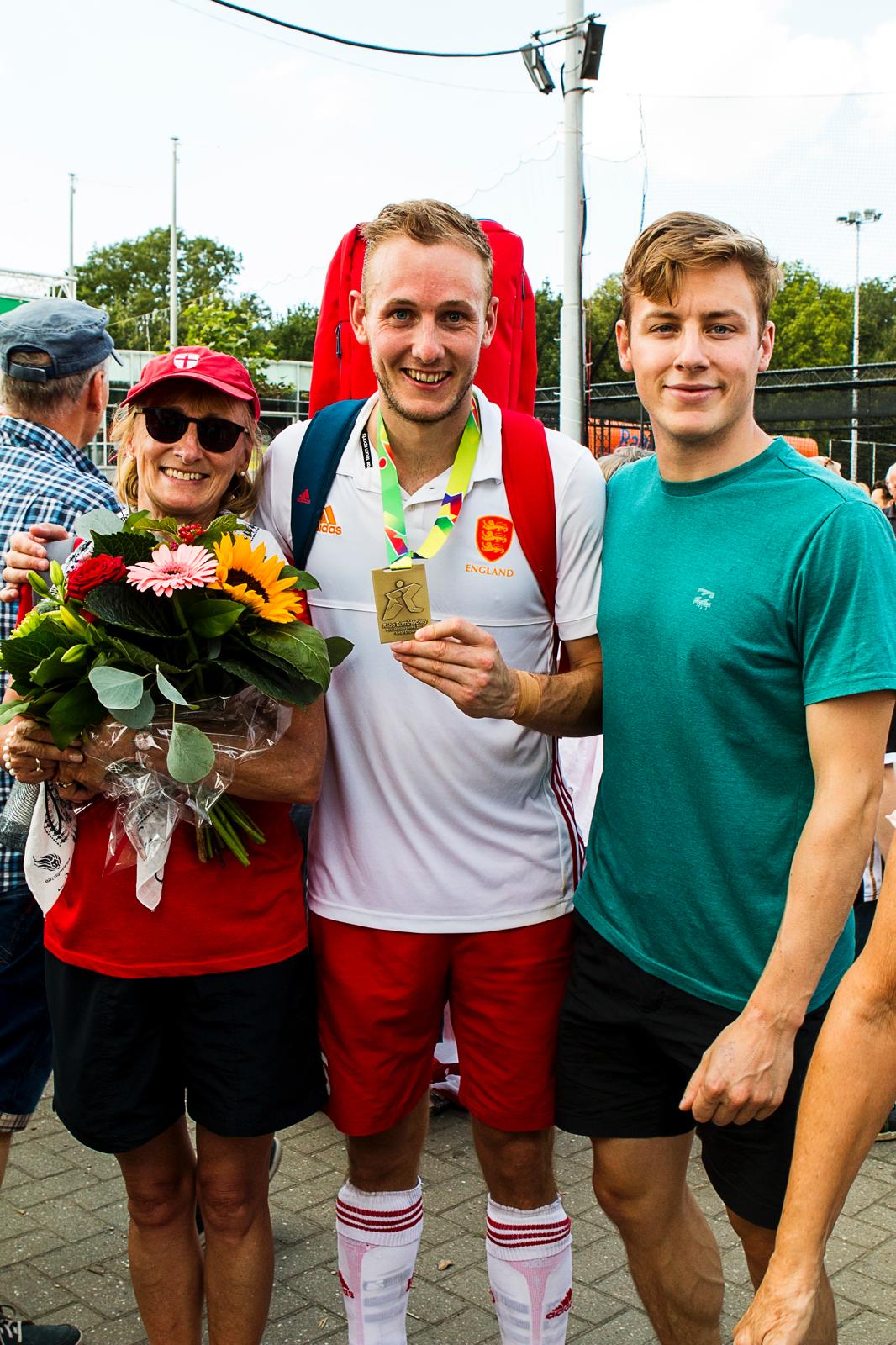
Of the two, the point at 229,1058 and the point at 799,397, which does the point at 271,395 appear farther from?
the point at 229,1058

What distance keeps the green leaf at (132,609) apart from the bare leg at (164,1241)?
44.1 inches

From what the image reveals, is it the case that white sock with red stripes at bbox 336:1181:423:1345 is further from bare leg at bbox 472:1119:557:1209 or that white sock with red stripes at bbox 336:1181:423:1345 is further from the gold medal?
the gold medal

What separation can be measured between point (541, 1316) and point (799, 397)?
1219cm

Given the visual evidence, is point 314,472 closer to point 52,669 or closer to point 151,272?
point 52,669

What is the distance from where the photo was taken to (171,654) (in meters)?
2.38

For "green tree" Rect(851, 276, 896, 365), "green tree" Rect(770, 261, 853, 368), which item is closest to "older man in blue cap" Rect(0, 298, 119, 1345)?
"green tree" Rect(770, 261, 853, 368)

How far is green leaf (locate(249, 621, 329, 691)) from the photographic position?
2.37m

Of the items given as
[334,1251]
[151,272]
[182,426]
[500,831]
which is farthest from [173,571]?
[151,272]

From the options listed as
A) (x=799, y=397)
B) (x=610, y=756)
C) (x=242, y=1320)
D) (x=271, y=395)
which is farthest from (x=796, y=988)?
(x=271, y=395)

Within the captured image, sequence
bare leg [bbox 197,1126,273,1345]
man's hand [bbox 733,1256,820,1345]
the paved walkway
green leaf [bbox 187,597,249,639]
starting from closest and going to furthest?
man's hand [bbox 733,1256,820,1345] → green leaf [bbox 187,597,249,639] → bare leg [bbox 197,1126,273,1345] → the paved walkway

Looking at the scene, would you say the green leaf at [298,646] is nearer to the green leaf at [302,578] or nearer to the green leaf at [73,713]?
the green leaf at [302,578]

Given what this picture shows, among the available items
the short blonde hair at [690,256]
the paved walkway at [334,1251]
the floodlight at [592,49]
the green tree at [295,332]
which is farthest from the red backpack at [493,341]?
the green tree at [295,332]

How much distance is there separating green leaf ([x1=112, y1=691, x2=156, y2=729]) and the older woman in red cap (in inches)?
9.9

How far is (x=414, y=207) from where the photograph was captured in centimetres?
270
